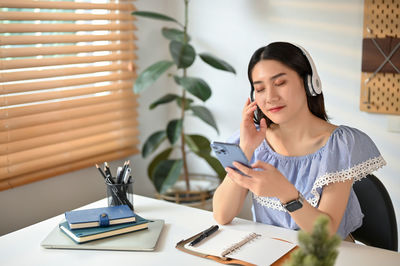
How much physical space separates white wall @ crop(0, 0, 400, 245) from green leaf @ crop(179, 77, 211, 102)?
1.06 feet

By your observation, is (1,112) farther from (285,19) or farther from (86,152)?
(285,19)

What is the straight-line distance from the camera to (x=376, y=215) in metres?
1.52

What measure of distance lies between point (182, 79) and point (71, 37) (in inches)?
24.3

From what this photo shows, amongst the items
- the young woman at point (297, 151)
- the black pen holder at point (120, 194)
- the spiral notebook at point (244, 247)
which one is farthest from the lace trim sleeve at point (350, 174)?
the black pen holder at point (120, 194)

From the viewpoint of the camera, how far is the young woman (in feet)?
4.68

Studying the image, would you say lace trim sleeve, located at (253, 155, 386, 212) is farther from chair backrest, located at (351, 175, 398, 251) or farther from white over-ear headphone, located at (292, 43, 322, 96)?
white over-ear headphone, located at (292, 43, 322, 96)

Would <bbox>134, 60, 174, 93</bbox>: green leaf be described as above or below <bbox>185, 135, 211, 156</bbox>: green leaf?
above

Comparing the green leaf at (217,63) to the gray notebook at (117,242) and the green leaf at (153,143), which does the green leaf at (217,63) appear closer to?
the green leaf at (153,143)

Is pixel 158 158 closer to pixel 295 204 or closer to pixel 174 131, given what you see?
pixel 174 131

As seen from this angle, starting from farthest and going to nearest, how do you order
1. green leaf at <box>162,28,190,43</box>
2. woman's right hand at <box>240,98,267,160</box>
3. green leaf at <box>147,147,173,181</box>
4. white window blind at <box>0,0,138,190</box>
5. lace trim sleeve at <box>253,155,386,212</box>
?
1. green leaf at <box>147,147,173,181</box>
2. green leaf at <box>162,28,190,43</box>
3. white window blind at <box>0,0,138,190</box>
4. woman's right hand at <box>240,98,267,160</box>
5. lace trim sleeve at <box>253,155,386,212</box>

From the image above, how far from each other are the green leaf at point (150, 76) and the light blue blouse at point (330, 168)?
1.14 m

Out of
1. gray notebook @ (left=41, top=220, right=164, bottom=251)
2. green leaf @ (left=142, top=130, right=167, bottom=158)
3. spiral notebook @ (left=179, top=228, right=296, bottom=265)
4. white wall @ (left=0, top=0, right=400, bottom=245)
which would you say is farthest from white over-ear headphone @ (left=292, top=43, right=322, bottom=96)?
green leaf @ (left=142, top=130, right=167, bottom=158)

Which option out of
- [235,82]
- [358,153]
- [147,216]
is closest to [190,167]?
[235,82]

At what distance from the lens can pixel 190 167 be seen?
3.31 metres
